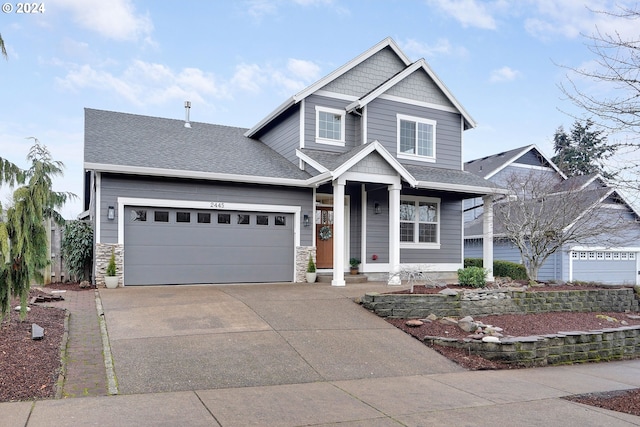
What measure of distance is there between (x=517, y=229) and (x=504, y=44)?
4.76 meters

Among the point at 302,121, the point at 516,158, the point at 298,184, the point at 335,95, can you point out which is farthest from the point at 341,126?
the point at 516,158

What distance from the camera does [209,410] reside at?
4.73 metres

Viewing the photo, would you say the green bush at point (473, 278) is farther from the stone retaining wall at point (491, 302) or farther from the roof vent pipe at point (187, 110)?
the roof vent pipe at point (187, 110)

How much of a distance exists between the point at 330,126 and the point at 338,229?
3.99 m

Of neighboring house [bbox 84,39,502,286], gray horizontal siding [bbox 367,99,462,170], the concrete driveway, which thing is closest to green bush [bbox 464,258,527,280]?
neighboring house [bbox 84,39,502,286]

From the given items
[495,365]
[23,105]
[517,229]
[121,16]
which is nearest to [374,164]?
[517,229]

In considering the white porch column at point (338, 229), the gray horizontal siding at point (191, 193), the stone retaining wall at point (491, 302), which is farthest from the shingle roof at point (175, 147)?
the stone retaining wall at point (491, 302)

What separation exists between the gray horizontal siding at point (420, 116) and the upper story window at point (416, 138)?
16 centimetres

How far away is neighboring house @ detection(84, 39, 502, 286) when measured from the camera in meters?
12.1

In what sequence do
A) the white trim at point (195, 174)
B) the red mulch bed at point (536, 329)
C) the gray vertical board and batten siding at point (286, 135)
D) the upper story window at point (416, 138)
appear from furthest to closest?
1. the upper story window at point (416, 138)
2. the gray vertical board and batten siding at point (286, 135)
3. the white trim at point (195, 174)
4. the red mulch bed at point (536, 329)

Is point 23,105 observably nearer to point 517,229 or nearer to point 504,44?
point 504,44

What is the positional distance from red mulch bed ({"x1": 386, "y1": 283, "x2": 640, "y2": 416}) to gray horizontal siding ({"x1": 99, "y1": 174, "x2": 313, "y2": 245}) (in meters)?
4.47

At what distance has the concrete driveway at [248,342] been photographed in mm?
5926

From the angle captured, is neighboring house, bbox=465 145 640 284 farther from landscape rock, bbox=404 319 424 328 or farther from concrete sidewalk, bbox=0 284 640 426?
concrete sidewalk, bbox=0 284 640 426
